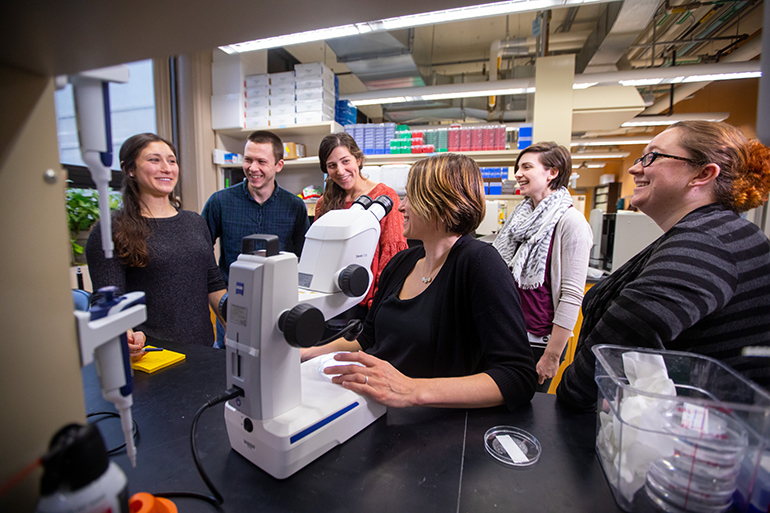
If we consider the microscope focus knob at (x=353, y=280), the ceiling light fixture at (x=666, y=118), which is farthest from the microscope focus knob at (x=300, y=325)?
the ceiling light fixture at (x=666, y=118)

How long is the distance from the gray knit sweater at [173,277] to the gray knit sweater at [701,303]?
1378 mm

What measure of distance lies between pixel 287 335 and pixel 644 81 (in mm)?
4404

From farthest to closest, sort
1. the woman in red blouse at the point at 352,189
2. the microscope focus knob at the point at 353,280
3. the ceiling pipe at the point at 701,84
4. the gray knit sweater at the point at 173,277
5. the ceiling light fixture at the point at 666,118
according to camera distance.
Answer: the ceiling light fixture at the point at 666,118, the ceiling pipe at the point at 701,84, the woman in red blouse at the point at 352,189, the gray knit sweater at the point at 173,277, the microscope focus knob at the point at 353,280

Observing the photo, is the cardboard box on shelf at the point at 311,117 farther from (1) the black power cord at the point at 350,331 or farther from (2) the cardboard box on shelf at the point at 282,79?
(1) the black power cord at the point at 350,331

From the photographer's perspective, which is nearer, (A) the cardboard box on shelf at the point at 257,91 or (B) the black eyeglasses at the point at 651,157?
(B) the black eyeglasses at the point at 651,157

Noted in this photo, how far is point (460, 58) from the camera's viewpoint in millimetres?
5574

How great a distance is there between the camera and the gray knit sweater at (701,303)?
2.47 feet

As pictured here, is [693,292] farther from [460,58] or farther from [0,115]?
[460,58]

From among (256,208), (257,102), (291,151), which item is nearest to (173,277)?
(256,208)

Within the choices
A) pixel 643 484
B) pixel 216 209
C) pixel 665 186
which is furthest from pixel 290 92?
pixel 643 484

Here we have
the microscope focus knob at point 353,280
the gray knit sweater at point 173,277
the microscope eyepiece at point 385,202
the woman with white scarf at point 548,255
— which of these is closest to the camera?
the microscope focus knob at point 353,280

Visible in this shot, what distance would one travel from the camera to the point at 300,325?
1.98 feet

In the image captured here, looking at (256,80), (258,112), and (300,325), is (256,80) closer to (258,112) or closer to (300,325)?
(258,112)

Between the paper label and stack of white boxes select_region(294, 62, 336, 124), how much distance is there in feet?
10.1
